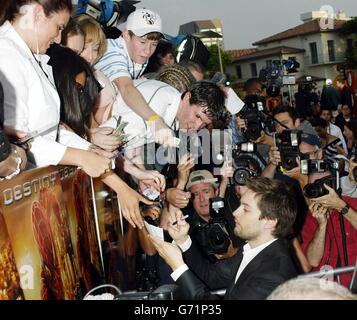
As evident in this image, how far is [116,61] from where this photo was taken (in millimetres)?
3170

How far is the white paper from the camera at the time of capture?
272 cm

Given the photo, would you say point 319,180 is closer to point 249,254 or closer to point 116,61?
point 249,254

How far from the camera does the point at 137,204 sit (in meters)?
2.46

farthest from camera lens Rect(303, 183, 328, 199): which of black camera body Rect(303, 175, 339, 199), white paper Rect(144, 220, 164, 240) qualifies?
white paper Rect(144, 220, 164, 240)

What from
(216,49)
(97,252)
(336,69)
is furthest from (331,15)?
(97,252)

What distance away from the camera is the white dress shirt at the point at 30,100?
1.90 meters

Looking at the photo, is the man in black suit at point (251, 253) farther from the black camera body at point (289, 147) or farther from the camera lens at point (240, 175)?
the black camera body at point (289, 147)

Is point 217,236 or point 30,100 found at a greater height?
point 30,100

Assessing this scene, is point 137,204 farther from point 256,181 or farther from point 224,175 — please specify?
point 224,175

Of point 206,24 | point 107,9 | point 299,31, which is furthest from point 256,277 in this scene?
point 299,31

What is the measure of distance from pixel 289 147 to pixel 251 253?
156 cm

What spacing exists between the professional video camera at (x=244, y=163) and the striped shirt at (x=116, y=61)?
0.89 m

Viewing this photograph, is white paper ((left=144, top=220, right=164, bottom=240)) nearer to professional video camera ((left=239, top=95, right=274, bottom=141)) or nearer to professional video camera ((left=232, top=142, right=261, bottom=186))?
professional video camera ((left=232, top=142, right=261, bottom=186))
